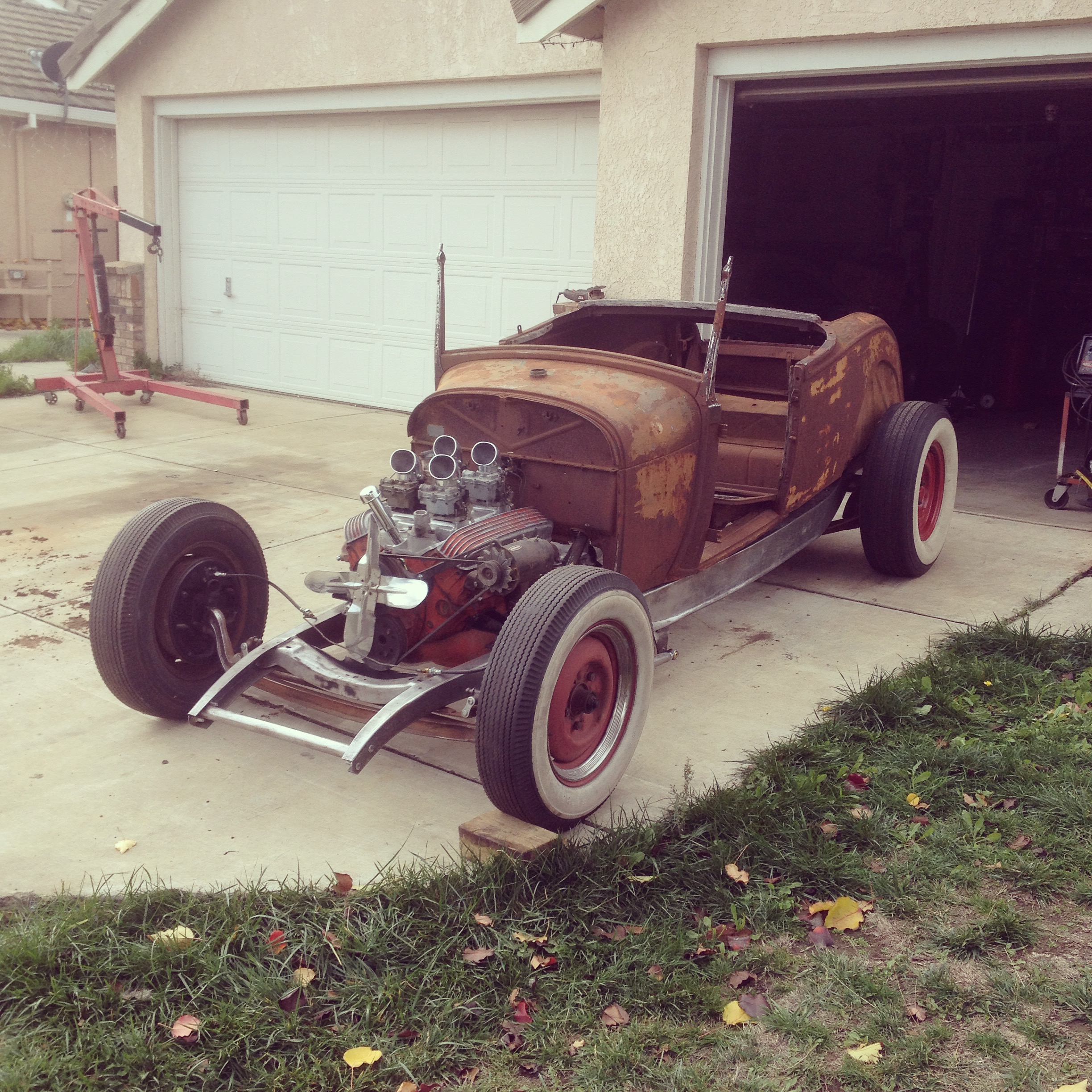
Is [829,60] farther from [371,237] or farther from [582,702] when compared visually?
[582,702]

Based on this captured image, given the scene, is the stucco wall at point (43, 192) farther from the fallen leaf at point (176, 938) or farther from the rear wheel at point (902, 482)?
the fallen leaf at point (176, 938)

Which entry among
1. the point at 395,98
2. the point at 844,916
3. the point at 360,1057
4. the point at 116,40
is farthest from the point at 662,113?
the point at 360,1057

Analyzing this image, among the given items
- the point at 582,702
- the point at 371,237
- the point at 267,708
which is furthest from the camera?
the point at 371,237

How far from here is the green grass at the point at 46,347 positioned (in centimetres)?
1305

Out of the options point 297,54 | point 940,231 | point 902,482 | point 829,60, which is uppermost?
point 297,54

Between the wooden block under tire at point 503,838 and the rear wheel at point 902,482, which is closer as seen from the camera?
Answer: the wooden block under tire at point 503,838

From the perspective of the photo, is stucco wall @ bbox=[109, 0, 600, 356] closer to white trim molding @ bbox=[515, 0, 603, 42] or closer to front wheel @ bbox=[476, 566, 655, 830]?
white trim molding @ bbox=[515, 0, 603, 42]

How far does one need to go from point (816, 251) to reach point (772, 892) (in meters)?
10.9

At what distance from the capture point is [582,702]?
3514 millimetres

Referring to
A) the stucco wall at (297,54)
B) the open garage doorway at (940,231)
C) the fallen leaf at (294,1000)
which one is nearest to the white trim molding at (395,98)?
the stucco wall at (297,54)

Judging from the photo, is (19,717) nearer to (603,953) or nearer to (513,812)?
(513,812)

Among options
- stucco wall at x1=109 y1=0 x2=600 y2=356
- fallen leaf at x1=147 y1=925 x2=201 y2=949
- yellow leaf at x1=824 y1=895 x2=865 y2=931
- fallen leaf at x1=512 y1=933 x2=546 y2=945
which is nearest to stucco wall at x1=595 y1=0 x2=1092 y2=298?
stucco wall at x1=109 y1=0 x2=600 y2=356

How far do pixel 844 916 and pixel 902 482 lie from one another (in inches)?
114

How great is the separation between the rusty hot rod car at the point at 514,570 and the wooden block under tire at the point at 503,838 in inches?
2.6
